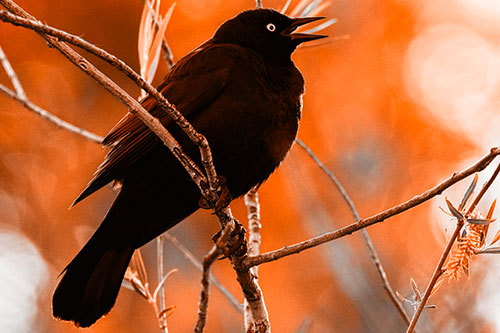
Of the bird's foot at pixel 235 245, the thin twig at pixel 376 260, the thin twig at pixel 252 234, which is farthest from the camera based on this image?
the thin twig at pixel 252 234

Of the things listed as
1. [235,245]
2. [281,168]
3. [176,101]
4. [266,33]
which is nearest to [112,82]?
[235,245]

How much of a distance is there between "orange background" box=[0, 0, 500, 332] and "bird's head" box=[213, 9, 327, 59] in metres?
2.37

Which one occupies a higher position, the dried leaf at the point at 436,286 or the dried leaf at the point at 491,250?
the dried leaf at the point at 491,250

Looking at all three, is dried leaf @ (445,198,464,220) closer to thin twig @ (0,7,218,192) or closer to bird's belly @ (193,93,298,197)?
thin twig @ (0,7,218,192)

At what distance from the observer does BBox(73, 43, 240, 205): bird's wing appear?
10.5ft

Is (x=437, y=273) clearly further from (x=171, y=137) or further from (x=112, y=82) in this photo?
(x=112, y=82)

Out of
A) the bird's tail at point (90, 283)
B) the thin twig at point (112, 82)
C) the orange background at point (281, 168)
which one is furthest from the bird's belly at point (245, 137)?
the orange background at point (281, 168)

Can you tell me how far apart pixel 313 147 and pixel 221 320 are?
6.50 ft

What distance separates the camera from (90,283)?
3559 mm

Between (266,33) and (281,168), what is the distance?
89.7 inches

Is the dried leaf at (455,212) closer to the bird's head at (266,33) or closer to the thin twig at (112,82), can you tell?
the thin twig at (112,82)

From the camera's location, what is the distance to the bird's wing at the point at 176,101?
3.21 metres

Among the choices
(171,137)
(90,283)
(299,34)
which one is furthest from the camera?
(299,34)

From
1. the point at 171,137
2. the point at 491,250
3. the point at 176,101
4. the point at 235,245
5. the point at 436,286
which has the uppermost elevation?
the point at 176,101
